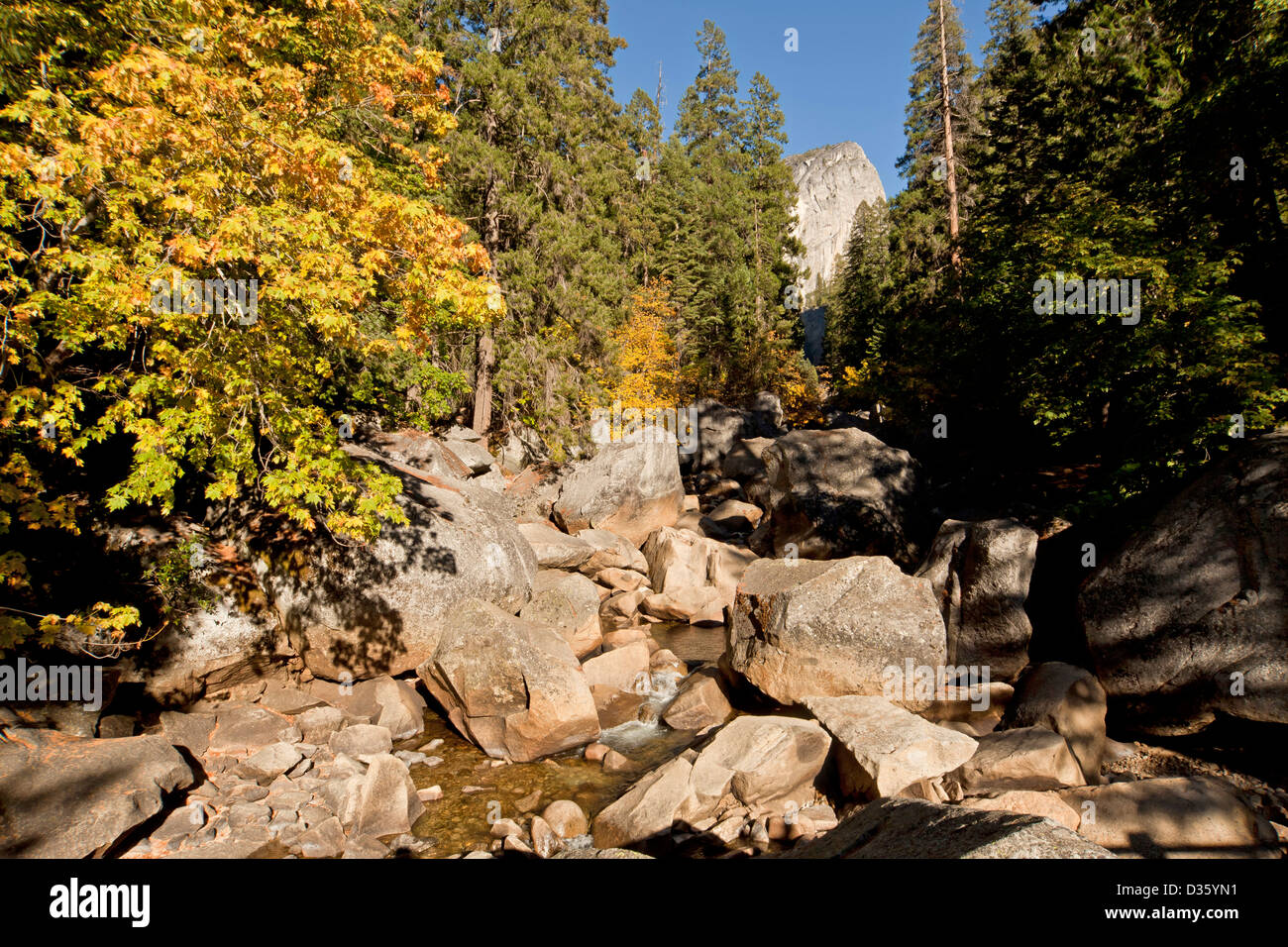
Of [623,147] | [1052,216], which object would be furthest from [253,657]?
[623,147]

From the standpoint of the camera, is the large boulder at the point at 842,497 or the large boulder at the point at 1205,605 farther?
the large boulder at the point at 842,497

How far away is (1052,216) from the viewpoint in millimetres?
13289

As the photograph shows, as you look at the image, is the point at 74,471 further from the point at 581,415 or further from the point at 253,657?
the point at 581,415

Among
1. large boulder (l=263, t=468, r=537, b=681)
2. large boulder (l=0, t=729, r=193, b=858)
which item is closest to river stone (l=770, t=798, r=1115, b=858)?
large boulder (l=0, t=729, r=193, b=858)

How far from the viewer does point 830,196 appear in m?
120

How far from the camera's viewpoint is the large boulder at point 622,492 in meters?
18.4

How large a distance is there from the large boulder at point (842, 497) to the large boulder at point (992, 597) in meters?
5.24

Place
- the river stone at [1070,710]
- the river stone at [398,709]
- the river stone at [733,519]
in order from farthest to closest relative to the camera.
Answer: the river stone at [733,519] < the river stone at [398,709] < the river stone at [1070,710]

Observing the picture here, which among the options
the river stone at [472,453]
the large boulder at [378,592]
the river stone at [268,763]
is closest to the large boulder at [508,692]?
the large boulder at [378,592]

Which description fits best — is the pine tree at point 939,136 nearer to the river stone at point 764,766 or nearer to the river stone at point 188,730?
the river stone at point 764,766

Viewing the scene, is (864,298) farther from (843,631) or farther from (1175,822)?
(1175,822)

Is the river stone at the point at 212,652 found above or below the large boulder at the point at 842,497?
below

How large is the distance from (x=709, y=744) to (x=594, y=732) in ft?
7.52

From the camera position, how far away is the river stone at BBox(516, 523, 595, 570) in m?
14.9
